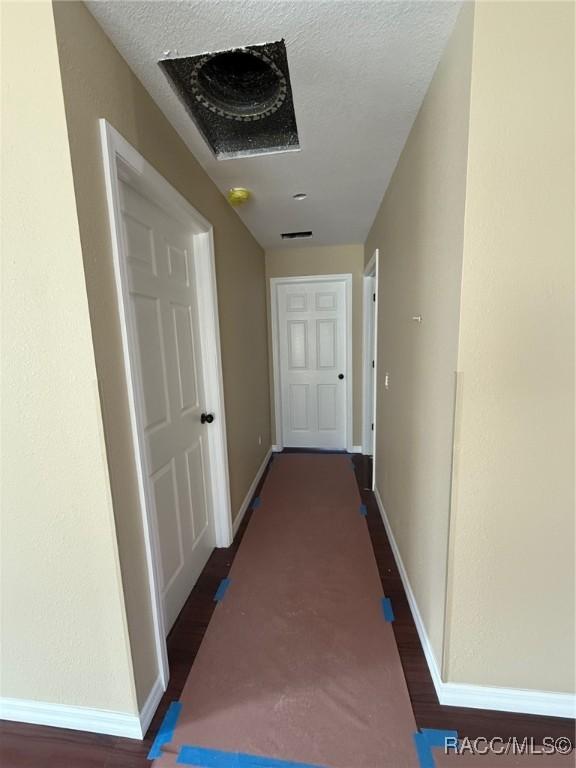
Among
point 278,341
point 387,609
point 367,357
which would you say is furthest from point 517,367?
point 278,341

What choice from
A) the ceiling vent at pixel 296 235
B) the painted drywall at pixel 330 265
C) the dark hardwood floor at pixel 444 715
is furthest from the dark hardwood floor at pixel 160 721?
the ceiling vent at pixel 296 235

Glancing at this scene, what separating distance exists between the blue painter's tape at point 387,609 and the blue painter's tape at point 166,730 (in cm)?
98

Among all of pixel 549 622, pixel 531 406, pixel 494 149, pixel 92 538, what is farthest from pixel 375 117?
pixel 549 622

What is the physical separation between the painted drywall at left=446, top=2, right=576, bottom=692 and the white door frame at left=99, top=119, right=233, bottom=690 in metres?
1.09

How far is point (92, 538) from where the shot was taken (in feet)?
3.43

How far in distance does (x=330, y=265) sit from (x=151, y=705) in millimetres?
3460

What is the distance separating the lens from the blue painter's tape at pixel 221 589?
1.74 metres

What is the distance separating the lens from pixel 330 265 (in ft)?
11.3

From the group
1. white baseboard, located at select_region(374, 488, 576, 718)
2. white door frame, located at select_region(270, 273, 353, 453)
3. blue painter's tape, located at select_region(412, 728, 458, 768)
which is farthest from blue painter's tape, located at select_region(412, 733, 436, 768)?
white door frame, located at select_region(270, 273, 353, 453)

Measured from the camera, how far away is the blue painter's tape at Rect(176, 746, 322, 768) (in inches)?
41.2

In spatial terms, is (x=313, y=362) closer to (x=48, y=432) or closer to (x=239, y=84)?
(x=239, y=84)

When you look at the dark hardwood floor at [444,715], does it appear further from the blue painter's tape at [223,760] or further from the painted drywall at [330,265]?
the painted drywall at [330,265]

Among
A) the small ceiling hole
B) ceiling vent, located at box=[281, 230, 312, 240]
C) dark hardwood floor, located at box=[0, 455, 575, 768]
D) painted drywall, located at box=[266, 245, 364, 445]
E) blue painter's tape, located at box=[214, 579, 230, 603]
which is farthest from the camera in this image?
painted drywall, located at box=[266, 245, 364, 445]

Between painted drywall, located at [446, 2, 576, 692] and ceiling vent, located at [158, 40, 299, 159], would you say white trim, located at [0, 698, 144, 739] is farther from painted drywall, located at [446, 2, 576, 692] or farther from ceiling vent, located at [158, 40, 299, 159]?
ceiling vent, located at [158, 40, 299, 159]
